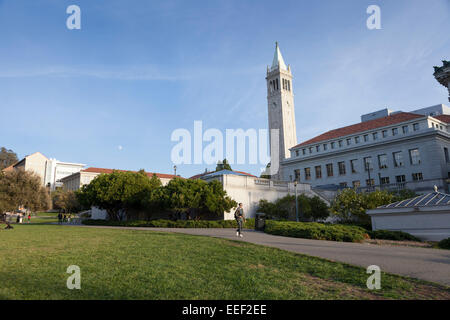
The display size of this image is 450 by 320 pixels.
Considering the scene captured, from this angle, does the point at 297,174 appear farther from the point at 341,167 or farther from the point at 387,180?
the point at 387,180

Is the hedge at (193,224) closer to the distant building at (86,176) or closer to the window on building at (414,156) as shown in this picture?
the window on building at (414,156)

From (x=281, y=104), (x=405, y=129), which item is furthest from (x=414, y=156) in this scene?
(x=281, y=104)

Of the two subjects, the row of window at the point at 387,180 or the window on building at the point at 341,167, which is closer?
the row of window at the point at 387,180

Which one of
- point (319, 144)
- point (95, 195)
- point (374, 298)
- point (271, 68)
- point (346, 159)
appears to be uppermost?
point (271, 68)

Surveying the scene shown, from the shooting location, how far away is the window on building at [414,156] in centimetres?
4781

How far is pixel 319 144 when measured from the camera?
61594 millimetres

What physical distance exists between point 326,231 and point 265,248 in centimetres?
625

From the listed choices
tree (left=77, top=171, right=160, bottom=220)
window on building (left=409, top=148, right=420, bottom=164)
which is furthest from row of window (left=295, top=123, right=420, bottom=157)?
tree (left=77, top=171, right=160, bottom=220)

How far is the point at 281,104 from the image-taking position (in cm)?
7969

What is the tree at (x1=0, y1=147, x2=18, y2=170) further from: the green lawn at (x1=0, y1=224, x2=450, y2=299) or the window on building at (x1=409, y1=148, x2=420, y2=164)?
the window on building at (x1=409, y1=148, x2=420, y2=164)

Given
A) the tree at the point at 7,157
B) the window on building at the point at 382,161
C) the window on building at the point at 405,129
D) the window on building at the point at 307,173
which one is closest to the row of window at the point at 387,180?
the window on building at the point at 382,161
